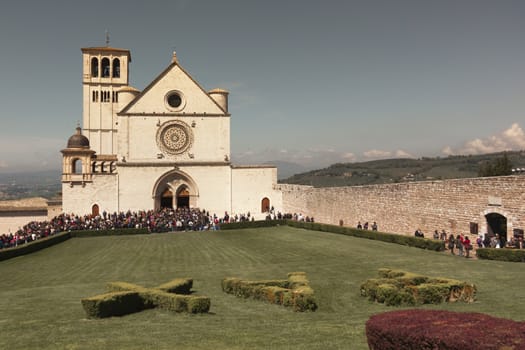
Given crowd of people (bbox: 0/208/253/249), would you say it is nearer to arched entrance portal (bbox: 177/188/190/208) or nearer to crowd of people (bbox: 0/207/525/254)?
crowd of people (bbox: 0/207/525/254)

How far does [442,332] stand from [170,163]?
39730mm

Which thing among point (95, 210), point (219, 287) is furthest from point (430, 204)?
point (95, 210)

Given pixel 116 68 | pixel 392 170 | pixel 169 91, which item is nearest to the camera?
pixel 169 91

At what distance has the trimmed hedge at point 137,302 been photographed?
10195 millimetres

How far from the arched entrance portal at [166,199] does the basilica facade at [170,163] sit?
0.11m

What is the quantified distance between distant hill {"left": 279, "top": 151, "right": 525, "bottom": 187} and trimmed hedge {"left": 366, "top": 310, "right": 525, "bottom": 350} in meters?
108

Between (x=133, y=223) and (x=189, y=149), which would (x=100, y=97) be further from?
(x=133, y=223)

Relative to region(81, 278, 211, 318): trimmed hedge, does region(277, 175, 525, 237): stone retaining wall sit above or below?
above

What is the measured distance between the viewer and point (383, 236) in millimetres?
25375

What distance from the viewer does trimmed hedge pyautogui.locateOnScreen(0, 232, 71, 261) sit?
23.5 m

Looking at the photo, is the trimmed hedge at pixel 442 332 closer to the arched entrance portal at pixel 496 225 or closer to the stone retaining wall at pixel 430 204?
the stone retaining wall at pixel 430 204

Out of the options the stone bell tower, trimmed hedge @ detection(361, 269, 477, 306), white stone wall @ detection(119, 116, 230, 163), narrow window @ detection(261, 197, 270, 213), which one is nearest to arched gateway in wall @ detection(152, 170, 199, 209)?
white stone wall @ detection(119, 116, 230, 163)

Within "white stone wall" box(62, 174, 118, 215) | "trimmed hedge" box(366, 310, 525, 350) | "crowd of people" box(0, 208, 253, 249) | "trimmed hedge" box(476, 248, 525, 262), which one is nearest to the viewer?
"trimmed hedge" box(366, 310, 525, 350)

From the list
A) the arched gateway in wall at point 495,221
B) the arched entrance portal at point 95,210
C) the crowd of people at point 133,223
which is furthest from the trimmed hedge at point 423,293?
the arched entrance portal at point 95,210
